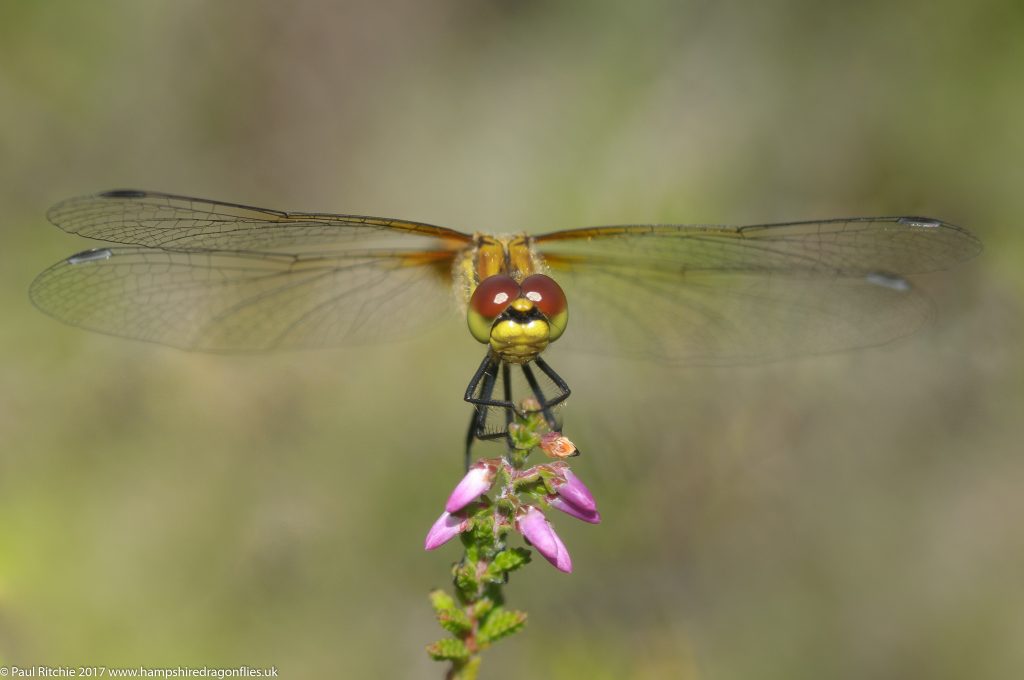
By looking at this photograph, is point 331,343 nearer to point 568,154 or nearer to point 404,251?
point 404,251

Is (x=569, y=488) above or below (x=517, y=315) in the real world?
below

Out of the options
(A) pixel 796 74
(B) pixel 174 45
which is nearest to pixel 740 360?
(A) pixel 796 74

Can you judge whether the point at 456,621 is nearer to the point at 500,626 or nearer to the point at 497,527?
the point at 500,626

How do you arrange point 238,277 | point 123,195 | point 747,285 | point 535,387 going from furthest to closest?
1. point 747,285
2. point 238,277
3. point 535,387
4. point 123,195

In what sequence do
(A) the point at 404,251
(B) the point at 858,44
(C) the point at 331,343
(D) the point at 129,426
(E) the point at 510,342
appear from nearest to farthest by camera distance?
(E) the point at 510,342, (A) the point at 404,251, (C) the point at 331,343, (D) the point at 129,426, (B) the point at 858,44

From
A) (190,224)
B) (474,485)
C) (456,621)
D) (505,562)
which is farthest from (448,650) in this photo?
(190,224)

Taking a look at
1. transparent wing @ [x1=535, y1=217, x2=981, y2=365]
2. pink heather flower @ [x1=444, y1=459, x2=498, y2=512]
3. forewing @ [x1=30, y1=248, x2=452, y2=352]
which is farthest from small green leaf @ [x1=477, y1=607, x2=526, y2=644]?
forewing @ [x1=30, y1=248, x2=452, y2=352]


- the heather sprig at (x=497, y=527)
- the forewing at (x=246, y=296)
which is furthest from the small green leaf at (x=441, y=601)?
the forewing at (x=246, y=296)
